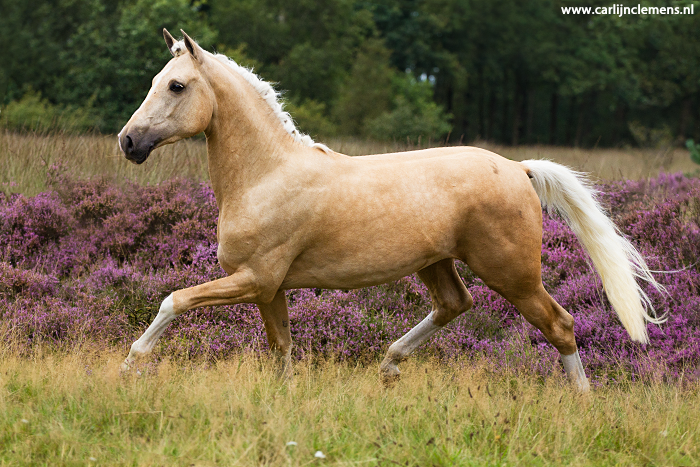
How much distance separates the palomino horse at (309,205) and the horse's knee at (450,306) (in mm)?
445

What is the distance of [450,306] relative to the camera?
470 cm

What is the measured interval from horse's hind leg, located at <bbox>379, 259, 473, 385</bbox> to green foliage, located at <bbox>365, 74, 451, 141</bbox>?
12.4m

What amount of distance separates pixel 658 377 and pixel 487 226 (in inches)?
68.1

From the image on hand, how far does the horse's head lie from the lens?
3615mm

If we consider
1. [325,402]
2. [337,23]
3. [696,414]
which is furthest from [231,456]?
[337,23]

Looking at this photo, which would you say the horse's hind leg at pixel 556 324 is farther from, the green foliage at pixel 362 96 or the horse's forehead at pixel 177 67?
the green foliage at pixel 362 96

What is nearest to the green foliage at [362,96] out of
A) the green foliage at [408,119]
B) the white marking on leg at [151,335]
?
the green foliage at [408,119]

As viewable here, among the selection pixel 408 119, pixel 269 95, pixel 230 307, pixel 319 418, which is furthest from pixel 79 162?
pixel 408 119

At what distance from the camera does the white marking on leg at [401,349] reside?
4684 mm

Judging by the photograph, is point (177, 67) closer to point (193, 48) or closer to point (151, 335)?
point (193, 48)

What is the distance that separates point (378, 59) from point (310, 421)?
27.9 meters

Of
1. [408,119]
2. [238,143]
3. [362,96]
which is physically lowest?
[408,119]

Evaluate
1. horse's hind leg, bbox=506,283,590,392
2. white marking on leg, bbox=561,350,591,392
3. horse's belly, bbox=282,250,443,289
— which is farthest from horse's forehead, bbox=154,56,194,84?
white marking on leg, bbox=561,350,591,392

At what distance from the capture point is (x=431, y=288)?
4785 mm
